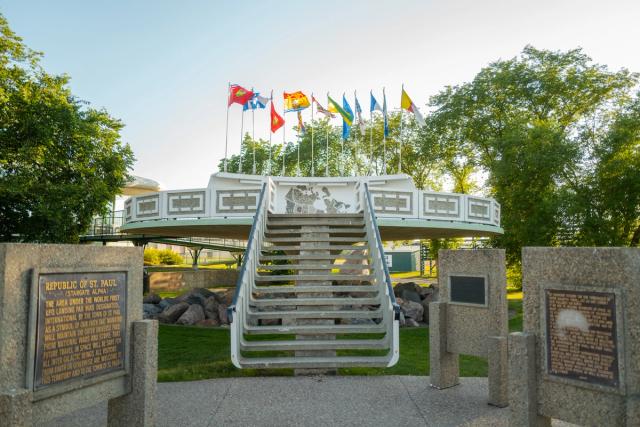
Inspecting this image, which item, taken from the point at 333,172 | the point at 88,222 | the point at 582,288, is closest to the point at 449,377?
the point at 582,288

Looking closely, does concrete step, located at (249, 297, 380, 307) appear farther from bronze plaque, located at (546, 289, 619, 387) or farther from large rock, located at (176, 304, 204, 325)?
large rock, located at (176, 304, 204, 325)

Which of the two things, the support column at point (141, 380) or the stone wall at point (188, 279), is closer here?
the support column at point (141, 380)

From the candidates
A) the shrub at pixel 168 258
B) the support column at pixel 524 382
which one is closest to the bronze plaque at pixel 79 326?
the support column at pixel 524 382

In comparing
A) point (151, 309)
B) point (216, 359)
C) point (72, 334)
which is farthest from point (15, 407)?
point (151, 309)

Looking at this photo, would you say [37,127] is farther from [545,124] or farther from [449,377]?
[545,124]

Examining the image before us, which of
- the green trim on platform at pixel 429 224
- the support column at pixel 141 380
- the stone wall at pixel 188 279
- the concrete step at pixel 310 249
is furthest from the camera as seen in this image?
the stone wall at pixel 188 279

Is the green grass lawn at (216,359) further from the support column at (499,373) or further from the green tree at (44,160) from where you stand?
the green tree at (44,160)

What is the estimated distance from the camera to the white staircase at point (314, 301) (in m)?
8.42

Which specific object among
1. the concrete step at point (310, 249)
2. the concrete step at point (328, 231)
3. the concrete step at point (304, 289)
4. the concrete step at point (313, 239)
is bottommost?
the concrete step at point (304, 289)

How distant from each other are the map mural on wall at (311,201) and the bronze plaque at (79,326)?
11447 millimetres

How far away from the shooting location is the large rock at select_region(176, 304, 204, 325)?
15273 mm

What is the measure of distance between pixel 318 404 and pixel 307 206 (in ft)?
34.0

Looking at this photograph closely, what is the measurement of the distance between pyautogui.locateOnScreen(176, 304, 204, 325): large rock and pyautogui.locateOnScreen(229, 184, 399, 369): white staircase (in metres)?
3.24

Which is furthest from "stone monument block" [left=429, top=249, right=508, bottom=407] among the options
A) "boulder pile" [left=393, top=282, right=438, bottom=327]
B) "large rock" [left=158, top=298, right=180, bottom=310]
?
"large rock" [left=158, top=298, right=180, bottom=310]
